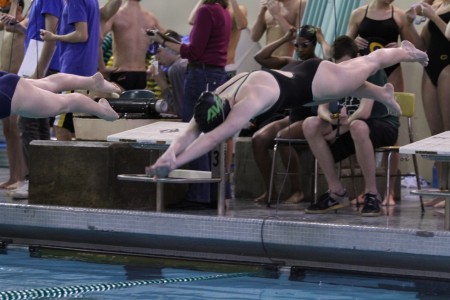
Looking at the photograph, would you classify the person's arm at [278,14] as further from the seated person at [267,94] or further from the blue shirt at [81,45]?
the seated person at [267,94]

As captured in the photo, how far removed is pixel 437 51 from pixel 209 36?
1715 mm

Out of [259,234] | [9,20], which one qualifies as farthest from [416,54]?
[9,20]

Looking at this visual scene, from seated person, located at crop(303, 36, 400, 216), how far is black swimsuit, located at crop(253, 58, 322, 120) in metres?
0.96

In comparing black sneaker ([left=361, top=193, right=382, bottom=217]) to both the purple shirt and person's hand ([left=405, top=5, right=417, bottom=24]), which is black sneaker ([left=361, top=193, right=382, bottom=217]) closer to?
person's hand ([left=405, top=5, right=417, bottom=24])

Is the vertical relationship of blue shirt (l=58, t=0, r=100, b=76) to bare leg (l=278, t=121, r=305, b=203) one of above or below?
above

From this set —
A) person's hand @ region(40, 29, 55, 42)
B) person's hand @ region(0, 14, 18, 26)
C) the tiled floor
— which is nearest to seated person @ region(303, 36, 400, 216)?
the tiled floor

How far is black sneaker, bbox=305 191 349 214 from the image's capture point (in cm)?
716

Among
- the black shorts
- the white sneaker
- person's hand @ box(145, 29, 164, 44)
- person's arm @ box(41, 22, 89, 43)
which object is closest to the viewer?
the black shorts

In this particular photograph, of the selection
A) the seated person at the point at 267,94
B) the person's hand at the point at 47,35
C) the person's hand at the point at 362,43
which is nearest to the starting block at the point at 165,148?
the seated person at the point at 267,94

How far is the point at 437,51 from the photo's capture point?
745cm

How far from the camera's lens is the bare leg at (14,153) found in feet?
27.8

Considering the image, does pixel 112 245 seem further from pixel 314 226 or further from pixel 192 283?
pixel 314 226

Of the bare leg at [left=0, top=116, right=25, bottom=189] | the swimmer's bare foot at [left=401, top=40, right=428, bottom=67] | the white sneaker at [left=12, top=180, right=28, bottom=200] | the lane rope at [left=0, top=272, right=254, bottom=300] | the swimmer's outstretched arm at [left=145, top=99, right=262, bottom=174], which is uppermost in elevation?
the swimmer's bare foot at [left=401, top=40, right=428, bottom=67]

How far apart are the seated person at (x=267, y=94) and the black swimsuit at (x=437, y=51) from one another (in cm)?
104
